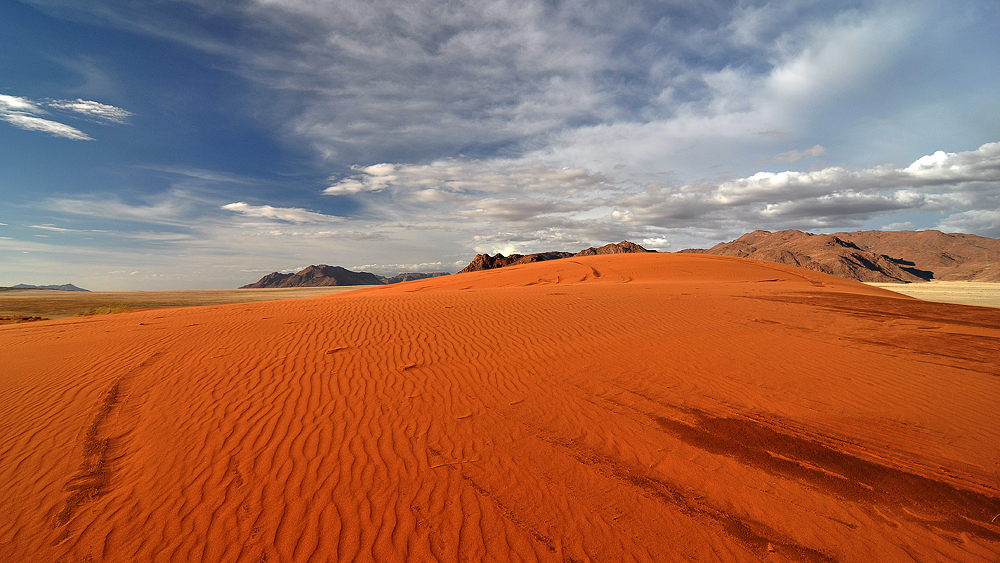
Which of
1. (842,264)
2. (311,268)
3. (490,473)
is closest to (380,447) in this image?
(490,473)

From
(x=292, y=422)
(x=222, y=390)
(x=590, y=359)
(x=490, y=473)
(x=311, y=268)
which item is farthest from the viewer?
(x=311, y=268)

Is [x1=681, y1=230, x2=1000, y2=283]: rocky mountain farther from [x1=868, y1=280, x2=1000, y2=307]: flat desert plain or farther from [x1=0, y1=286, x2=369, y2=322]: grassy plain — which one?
[x1=0, y1=286, x2=369, y2=322]: grassy plain

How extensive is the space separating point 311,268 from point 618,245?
163 meters

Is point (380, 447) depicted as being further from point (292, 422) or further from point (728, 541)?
point (728, 541)

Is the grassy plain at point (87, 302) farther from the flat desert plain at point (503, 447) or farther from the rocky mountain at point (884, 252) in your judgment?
the rocky mountain at point (884, 252)

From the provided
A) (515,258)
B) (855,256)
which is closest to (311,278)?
(515,258)

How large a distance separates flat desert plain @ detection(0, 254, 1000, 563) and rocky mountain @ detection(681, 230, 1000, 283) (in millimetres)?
86711

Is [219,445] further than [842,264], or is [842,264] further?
[842,264]

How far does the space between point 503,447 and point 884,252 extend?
203 meters

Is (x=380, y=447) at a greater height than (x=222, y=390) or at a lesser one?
lesser

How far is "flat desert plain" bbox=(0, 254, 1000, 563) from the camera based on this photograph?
331 cm

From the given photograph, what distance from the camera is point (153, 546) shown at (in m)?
3.26

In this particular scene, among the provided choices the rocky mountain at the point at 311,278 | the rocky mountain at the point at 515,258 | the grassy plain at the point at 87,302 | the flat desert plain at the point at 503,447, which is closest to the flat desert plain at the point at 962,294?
the flat desert plain at the point at 503,447

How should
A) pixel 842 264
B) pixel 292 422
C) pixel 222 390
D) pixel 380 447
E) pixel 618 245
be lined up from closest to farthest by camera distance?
pixel 380 447 → pixel 292 422 → pixel 222 390 → pixel 618 245 → pixel 842 264
